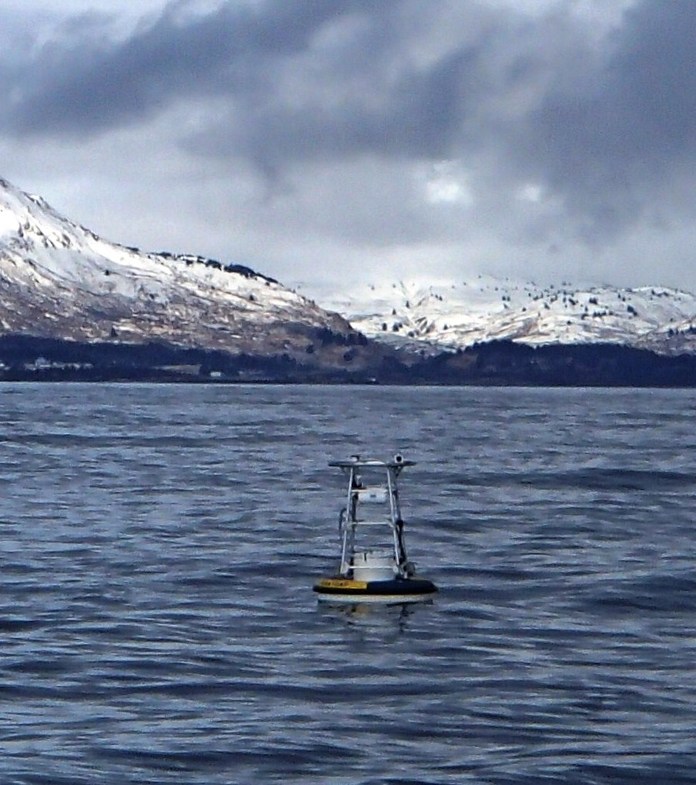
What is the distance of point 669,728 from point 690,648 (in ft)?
29.3

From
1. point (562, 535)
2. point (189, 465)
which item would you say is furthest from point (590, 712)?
point (189, 465)

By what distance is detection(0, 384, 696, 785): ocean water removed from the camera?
2977 cm

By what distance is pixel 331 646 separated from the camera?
40344 mm

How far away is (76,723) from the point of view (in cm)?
3177

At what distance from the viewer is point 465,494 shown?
89.1m

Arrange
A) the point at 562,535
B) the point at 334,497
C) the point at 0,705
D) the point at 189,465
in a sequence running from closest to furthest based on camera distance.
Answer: the point at 0,705 → the point at 562,535 → the point at 334,497 → the point at 189,465

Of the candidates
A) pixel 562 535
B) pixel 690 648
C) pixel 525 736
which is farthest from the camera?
pixel 562 535

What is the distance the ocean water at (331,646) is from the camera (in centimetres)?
2977

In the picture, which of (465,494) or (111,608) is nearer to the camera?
(111,608)

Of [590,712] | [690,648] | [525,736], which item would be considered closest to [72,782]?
[525,736]

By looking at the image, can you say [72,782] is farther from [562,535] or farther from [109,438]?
[109,438]

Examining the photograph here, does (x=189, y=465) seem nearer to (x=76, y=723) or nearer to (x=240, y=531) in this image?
(x=240, y=531)

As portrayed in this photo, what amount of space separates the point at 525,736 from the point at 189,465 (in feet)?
278

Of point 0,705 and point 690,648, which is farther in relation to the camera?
point 690,648
